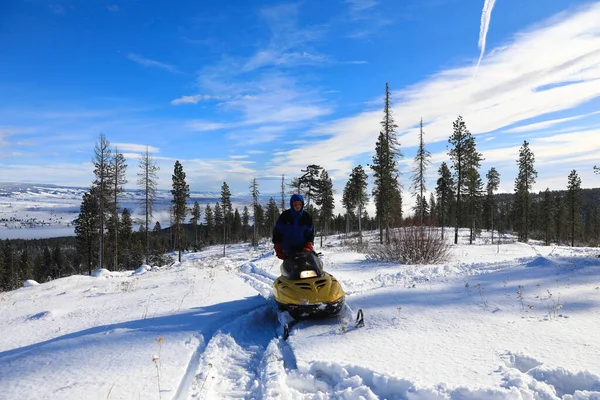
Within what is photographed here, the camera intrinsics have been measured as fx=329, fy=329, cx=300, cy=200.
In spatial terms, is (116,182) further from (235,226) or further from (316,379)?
(235,226)

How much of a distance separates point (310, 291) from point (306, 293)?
8 cm

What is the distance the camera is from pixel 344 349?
15.4 feet

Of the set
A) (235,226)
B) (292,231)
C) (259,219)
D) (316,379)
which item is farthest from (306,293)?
(235,226)

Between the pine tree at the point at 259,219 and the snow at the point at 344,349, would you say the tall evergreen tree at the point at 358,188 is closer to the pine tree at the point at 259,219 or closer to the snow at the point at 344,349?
Answer: the pine tree at the point at 259,219

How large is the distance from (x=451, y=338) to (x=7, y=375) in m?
5.68

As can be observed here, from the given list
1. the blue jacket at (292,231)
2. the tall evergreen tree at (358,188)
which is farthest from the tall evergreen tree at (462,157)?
the blue jacket at (292,231)

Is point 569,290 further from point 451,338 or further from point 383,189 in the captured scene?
point 383,189

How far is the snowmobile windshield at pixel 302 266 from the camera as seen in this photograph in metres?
6.21

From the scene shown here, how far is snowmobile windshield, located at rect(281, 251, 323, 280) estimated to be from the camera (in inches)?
245

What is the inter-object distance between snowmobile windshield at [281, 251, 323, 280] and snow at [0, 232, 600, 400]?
91 centimetres

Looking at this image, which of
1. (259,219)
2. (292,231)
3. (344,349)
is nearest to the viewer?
(344,349)

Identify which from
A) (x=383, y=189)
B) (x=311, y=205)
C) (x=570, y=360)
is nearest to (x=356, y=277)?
(x=570, y=360)

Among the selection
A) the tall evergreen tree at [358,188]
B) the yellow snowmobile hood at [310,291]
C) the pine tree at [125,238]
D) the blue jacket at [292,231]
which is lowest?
the pine tree at [125,238]

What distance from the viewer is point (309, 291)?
19.3 feet
